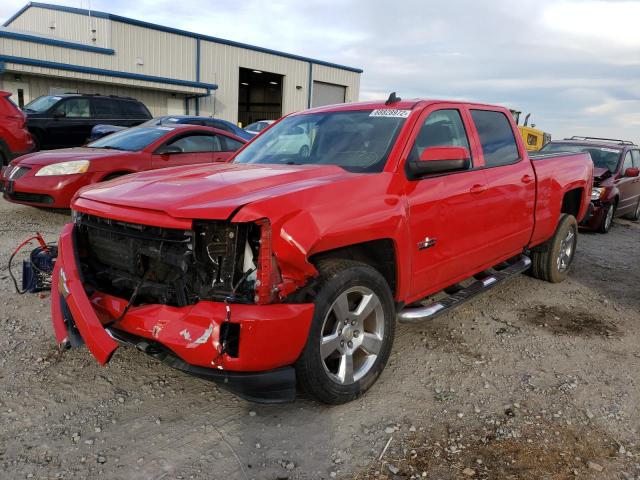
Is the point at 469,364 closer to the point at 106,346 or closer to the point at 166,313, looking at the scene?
the point at 166,313

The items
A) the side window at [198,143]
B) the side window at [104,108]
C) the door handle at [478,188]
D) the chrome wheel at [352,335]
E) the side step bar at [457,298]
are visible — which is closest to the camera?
the chrome wheel at [352,335]

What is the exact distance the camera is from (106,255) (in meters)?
3.08

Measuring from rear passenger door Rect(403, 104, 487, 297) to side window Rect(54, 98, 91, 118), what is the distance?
1048 cm

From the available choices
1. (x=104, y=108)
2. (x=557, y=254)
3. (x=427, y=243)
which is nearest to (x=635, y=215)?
(x=557, y=254)

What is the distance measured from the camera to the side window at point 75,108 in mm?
11797

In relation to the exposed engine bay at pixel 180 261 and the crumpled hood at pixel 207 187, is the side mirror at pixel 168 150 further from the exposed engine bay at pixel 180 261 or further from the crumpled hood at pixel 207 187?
the exposed engine bay at pixel 180 261

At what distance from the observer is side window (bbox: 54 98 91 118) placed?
38.7 ft

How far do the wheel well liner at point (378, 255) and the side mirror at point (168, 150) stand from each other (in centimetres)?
471

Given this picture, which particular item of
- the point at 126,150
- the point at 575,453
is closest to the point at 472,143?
the point at 575,453

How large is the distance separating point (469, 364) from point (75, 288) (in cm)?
262

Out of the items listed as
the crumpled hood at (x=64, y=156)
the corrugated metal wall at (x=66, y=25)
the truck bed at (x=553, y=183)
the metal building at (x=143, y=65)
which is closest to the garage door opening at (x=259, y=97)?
the metal building at (x=143, y=65)

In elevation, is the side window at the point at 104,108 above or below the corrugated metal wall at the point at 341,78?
below

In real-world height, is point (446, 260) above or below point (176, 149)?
below

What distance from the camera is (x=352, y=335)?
3066mm
